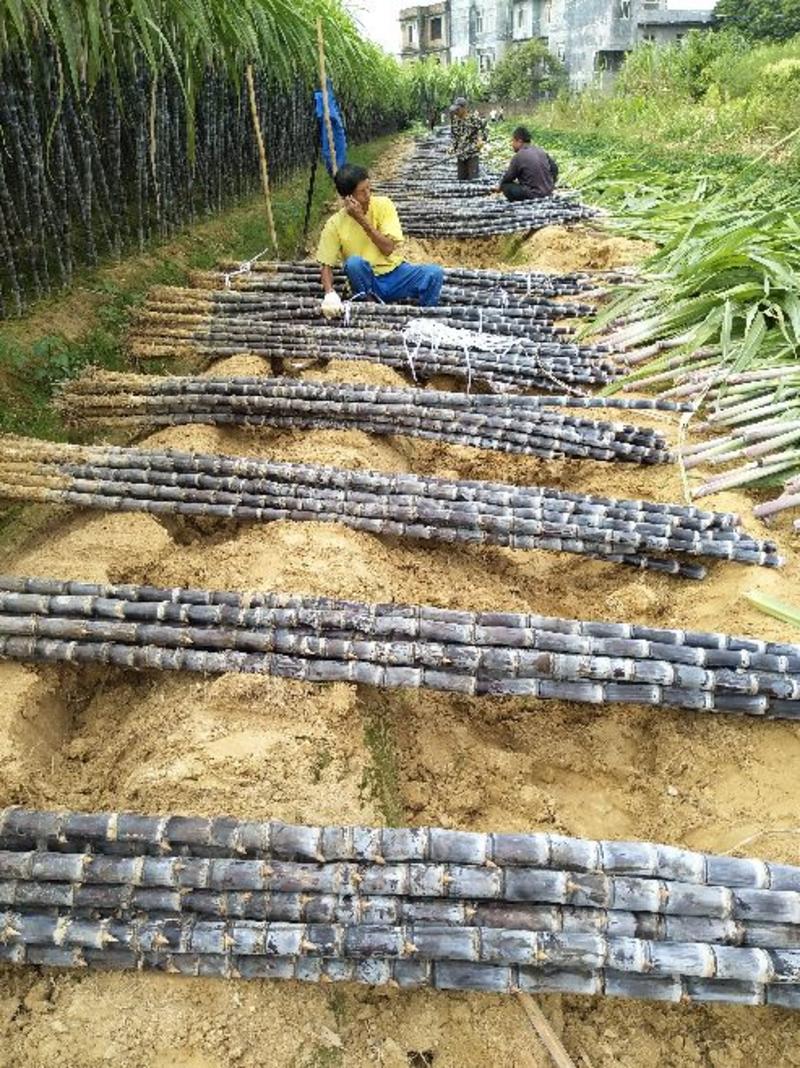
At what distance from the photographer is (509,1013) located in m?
1.64

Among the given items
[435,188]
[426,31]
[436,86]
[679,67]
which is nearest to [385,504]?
[435,188]

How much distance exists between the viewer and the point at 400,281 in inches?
214

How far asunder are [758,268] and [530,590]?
290 centimetres

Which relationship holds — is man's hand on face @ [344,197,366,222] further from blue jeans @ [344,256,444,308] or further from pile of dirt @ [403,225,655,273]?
pile of dirt @ [403,225,655,273]

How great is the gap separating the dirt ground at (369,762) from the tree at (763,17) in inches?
1170

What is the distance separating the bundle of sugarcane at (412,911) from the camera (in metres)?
1.59

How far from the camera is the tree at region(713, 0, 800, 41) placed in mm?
25500

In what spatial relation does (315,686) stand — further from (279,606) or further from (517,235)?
(517,235)

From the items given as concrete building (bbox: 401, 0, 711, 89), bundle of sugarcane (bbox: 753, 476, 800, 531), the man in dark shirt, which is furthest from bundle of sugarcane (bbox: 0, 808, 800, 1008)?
concrete building (bbox: 401, 0, 711, 89)

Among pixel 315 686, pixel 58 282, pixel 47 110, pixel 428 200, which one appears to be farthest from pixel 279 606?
pixel 428 200

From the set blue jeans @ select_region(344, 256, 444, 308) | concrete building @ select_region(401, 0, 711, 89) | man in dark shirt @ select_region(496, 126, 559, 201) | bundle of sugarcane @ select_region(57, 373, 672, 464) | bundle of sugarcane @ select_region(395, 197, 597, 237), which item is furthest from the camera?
concrete building @ select_region(401, 0, 711, 89)

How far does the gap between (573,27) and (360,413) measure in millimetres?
34746

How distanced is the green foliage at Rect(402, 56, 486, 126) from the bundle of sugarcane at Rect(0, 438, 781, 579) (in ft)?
87.2

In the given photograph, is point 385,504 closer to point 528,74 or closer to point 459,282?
point 459,282
